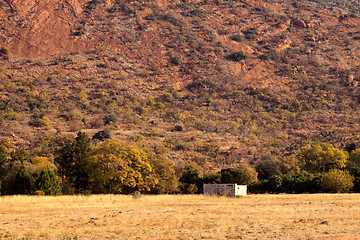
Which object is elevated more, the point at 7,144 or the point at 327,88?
the point at 327,88

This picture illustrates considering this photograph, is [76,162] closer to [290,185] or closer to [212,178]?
[212,178]

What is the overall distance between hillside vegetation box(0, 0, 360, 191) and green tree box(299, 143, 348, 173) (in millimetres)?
2576

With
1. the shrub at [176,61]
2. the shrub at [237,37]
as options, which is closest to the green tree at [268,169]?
the shrub at [176,61]

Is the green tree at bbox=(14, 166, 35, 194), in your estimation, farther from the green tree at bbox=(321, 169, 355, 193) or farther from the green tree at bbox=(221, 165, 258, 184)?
the green tree at bbox=(321, 169, 355, 193)

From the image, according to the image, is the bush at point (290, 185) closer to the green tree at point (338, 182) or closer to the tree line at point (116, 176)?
the tree line at point (116, 176)

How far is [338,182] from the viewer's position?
161 ft

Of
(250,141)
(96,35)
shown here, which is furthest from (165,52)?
(250,141)

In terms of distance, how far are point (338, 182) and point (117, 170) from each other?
24.9 m

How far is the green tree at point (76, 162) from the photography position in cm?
4738

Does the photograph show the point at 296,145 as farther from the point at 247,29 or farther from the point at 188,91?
the point at 247,29

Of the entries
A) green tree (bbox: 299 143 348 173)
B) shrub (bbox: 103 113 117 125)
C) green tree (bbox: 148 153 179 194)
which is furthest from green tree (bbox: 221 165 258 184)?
shrub (bbox: 103 113 117 125)

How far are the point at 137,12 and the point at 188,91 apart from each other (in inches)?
1364

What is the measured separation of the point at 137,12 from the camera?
Answer: 4759 inches

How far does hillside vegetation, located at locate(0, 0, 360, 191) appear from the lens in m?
78.6
